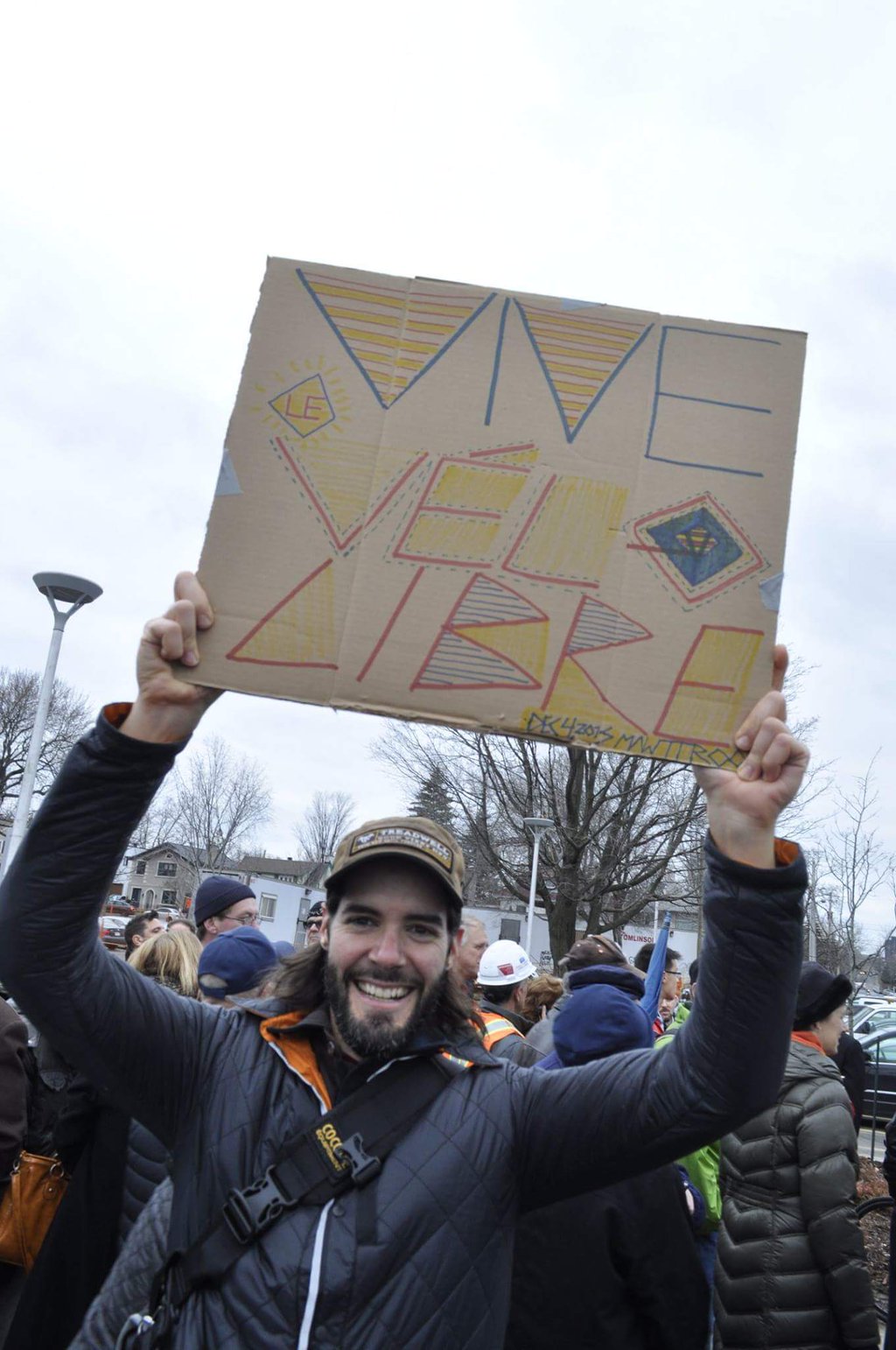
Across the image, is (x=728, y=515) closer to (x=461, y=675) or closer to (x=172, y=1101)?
(x=461, y=675)

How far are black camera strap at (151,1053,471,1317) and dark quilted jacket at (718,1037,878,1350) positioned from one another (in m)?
2.10

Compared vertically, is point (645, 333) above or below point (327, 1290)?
above

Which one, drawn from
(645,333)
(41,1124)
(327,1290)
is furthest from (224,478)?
(41,1124)

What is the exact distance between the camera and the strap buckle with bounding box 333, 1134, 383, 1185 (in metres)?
1.78

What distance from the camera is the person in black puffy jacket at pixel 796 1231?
132 inches

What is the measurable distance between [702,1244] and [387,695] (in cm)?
300

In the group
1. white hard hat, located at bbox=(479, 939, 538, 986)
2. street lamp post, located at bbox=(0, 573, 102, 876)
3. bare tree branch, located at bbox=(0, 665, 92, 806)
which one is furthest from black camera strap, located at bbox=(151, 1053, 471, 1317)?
bare tree branch, located at bbox=(0, 665, 92, 806)

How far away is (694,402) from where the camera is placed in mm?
2129

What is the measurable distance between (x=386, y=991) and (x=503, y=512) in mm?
1015

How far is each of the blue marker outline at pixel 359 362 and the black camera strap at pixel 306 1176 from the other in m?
1.40

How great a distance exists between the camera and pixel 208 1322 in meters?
1.70

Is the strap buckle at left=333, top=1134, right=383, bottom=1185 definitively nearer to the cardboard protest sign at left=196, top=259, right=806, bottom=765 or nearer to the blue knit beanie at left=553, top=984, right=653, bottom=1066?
the cardboard protest sign at left=196, top=259, right=806, bottom=765

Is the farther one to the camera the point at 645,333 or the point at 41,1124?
the point at 41,1124

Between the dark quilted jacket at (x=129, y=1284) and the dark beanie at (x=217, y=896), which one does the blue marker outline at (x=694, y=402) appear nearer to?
the dark quilted jacket at (x=129, y=1284)
